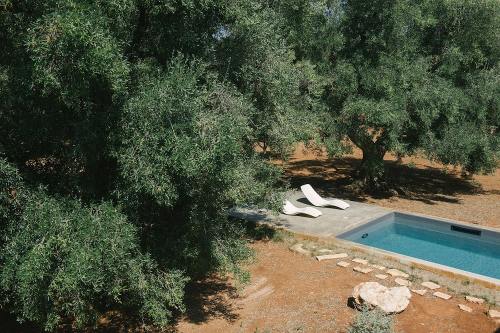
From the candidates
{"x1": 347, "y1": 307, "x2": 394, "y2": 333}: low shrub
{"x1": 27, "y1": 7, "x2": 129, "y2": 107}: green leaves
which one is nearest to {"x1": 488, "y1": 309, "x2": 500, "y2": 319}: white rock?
{"x1": 347, "y1": 307, "x2": 394, "y2": 333}: low shrub

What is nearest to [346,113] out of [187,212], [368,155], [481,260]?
[368,155]

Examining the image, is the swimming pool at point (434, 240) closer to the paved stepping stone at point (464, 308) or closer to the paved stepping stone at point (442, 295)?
the paved stepping stone at point (442, 295)

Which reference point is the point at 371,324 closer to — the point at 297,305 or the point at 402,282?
the point at 297,305

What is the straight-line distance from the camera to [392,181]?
73.5 ft

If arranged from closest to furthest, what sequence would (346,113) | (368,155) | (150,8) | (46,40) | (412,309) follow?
(46,40)
(150,8)
(412,309)
(346,113)
(368,155)

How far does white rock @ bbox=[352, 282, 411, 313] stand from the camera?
9.52 m

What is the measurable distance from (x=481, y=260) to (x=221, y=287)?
884 cm

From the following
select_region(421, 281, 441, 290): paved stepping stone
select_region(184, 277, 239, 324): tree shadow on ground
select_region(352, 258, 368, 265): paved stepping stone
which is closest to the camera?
select_region(184, 277, 239, 324): tree shadow on ground

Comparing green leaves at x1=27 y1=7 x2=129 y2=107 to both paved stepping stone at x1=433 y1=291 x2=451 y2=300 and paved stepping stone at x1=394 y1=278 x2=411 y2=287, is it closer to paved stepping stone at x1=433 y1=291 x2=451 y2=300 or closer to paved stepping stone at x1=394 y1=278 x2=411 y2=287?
paved stepping stone at x1=394 y1=278 x2=411 y2=287

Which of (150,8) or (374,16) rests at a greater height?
(374,16)

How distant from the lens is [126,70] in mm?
7070

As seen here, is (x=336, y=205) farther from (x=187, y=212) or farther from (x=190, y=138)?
(x=190, y=138)

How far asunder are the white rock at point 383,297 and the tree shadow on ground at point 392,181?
8593mm

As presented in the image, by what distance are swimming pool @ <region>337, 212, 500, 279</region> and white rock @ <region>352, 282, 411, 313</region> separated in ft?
15.5
